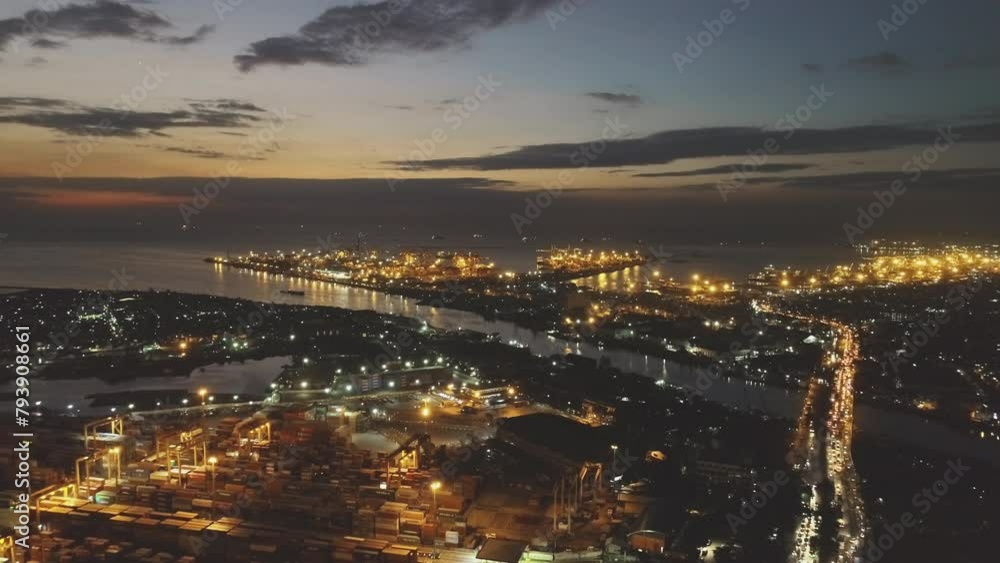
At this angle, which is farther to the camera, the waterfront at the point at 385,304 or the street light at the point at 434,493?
the waterfront at the point at 385,304

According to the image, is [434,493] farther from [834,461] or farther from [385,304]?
[385,304]

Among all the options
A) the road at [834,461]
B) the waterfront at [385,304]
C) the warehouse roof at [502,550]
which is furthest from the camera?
the waterfront at [385,304]

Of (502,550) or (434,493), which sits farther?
(434,493)

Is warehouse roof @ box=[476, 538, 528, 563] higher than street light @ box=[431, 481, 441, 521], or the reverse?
street light @ box=[431, 481, 441, 521]

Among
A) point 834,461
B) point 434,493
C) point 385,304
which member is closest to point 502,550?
point 434,493

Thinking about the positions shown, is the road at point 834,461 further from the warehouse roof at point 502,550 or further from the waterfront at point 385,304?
the warehouse roof at point 502,550

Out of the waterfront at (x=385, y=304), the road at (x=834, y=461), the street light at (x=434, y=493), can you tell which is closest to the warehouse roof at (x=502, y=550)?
the street light at (x=434, y=493)

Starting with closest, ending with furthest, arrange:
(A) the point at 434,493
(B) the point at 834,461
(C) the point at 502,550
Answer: (C) the point at 502,550 → (A) the point at 434,493 → (B) the point at 834,461

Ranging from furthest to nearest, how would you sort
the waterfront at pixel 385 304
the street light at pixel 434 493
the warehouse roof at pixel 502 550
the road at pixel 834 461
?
1. the waterfront at pixel 385 304
2. the road at pixel 834 461
3. the street light at pixel 434 493
4. the warehouse roof at pixel 502 550

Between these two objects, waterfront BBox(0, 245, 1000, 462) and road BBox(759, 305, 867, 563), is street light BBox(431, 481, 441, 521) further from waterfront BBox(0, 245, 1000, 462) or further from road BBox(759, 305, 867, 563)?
waterfront BBox(0, 245, 1000, 462)

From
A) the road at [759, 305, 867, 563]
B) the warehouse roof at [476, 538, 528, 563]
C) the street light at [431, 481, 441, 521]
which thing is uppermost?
the street light at [431, 481, 441, 521]

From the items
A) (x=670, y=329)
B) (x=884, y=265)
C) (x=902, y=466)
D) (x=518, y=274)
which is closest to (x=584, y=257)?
(x=518, y=274)

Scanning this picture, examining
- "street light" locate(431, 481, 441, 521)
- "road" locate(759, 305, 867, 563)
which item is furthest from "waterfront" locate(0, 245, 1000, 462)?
"street light" locate(431, 481, 441, 521)
